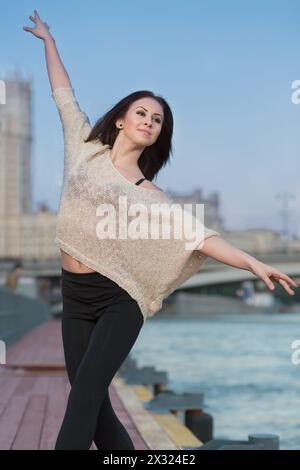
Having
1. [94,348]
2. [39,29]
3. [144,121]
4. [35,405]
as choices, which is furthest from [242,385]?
[94,348]

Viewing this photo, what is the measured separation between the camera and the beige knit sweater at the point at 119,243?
9.68 feet

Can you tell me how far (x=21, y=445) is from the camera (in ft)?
17.0

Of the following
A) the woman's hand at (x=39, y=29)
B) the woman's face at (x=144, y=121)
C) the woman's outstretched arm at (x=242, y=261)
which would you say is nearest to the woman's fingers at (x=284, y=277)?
the woman's outstretched arm at (x=242, y=261)

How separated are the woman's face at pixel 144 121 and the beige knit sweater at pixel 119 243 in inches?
5.3

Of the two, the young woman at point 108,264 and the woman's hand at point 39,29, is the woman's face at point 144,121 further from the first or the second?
the woman's hand at point 39,29

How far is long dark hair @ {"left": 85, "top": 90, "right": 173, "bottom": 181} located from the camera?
3.17 m

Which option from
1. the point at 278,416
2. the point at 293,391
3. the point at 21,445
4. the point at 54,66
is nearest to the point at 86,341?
the point at 54,66

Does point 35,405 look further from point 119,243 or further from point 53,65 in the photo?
point 119,243

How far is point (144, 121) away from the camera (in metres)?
3.09

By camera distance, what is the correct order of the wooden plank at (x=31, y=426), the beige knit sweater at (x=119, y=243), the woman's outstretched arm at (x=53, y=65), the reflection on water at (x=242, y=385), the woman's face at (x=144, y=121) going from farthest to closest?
the reflection on water at (x=242, y=385)
the wooden plank at (x=31, y=426)
the woman's outstretched arm at (x=53, y=65)
the woman's face at (x=144, y=121)
the beige knit sweater at (x=119, y=243)

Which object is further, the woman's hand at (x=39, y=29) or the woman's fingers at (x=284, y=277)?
the woman's hand at (x=39, y=29)

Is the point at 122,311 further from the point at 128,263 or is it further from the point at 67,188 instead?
the point at 67,188

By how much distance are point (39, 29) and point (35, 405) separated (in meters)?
4.52

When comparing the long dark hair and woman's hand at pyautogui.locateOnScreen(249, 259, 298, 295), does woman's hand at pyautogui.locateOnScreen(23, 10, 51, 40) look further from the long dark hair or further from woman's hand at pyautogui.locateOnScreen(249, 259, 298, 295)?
woman's hand at pyautogui.locateOnScreen(249, 259, 298, 295)
